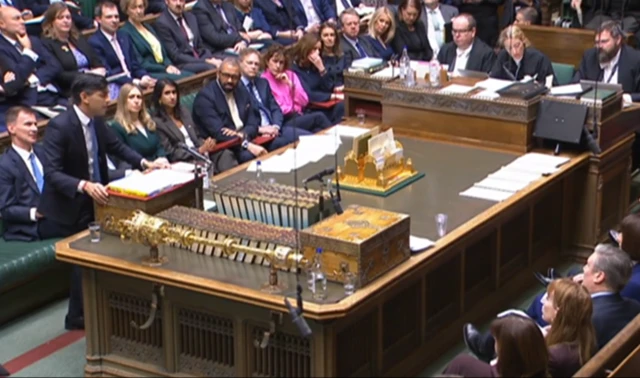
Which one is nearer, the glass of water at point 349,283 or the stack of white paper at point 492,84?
the glass of water at point 349,283

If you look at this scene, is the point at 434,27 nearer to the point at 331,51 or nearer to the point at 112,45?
the point at 331,51

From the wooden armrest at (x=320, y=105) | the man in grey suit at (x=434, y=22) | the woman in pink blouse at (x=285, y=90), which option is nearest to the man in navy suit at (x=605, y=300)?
the woman in pink blouse at (x=285, y=90)

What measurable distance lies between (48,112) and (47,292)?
65.3 inches

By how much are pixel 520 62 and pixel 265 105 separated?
1.81 metres

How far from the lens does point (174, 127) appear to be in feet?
26.8

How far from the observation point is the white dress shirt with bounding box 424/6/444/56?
37.0 ft

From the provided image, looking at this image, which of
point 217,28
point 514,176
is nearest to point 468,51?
point 217,28

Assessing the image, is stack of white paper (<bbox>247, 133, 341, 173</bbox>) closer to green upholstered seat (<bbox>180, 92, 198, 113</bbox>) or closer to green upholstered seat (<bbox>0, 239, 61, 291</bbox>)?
green upholstered seat (<bbox>180, 92, 198, 113</bbox>)

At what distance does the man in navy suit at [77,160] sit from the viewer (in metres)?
6.61

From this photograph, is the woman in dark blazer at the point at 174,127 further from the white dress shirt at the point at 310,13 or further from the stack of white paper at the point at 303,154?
the white dress shirt at the point at 310,13

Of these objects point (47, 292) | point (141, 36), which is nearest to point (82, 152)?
point (47, 292)

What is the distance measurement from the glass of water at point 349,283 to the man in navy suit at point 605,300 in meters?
0.52

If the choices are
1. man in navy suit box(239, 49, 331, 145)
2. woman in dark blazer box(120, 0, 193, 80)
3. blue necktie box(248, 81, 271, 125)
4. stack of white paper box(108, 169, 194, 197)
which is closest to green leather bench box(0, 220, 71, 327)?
stack of white paper box(108, 169, 194, 197)

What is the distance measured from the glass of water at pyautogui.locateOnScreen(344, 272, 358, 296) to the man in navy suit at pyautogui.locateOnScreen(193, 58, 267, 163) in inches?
120
